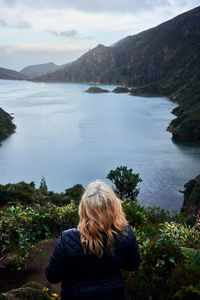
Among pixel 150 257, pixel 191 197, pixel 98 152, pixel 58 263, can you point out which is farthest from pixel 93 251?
pixel 98 152

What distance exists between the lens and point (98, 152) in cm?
6278

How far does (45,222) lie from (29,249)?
4.04ft

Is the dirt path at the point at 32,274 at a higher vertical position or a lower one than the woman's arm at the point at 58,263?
Result: lower

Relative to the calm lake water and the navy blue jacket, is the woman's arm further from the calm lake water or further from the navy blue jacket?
the calm lake water

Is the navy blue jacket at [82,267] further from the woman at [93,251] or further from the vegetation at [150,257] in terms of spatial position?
the vegetation at [150,257]

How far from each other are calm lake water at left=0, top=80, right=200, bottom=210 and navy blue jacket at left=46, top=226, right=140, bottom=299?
35.2 metres

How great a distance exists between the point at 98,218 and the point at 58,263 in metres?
0.49

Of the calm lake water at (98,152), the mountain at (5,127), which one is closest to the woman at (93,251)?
the calm lake water at (98,152)

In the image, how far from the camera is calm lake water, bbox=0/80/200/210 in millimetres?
46688

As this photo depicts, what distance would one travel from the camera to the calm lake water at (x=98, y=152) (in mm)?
46688

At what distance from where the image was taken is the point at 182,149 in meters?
63.7

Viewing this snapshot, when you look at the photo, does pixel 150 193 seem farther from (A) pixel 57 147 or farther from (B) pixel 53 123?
(B) pixel 53 123

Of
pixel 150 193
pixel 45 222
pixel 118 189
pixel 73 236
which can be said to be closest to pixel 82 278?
pixel 73 236

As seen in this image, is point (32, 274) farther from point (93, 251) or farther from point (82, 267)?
point (93, 251)
